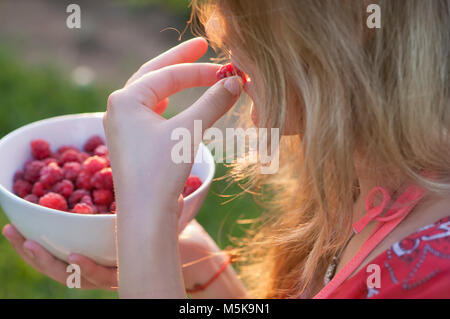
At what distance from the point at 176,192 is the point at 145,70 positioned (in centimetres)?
24

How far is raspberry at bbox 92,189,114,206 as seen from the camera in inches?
34.7

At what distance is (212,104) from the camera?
0.74 meters

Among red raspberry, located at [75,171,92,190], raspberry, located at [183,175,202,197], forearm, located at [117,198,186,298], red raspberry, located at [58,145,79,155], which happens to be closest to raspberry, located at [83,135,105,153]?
red raspberry, located at [58,145,79,155]

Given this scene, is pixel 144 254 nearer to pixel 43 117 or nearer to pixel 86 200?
pixel 86 200

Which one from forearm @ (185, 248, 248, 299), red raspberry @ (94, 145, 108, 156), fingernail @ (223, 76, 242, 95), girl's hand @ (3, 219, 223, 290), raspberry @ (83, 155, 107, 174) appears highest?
fingernail @ (223, 76, 242, 95)

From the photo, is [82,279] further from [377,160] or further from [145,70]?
[377,160]

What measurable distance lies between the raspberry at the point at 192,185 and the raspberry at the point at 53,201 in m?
0.20

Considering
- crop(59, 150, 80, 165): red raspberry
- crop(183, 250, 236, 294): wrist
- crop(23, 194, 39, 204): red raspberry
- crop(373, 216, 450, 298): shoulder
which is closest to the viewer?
crop(373, 216, 450, 298): shoulder

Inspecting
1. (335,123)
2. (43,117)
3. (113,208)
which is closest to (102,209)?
(113,208)

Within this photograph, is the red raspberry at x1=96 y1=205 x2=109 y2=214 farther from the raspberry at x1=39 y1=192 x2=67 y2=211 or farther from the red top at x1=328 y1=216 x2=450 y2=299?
the red top at x1=328 y1=216 x2=450 y2=299

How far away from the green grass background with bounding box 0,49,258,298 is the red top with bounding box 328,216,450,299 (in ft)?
2.43

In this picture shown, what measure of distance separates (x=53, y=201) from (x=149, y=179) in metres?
0.23
